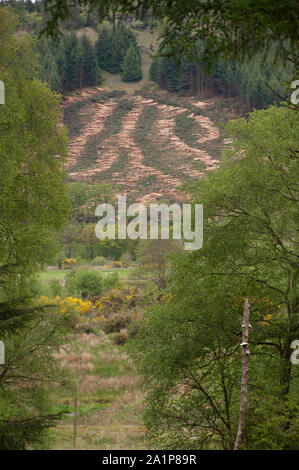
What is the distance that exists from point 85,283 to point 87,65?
3053 inches

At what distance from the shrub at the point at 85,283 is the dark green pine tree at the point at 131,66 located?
8462cm

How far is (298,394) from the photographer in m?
8.44

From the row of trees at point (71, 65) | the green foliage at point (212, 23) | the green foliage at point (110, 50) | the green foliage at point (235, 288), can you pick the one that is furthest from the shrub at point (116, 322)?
the green foliage at point (110, 50)

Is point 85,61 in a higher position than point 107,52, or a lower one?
lower

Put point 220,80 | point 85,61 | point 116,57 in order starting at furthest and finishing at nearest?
point 116,57
point 85,61
point 220,80

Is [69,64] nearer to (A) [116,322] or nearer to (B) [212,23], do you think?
(A) [116,322]

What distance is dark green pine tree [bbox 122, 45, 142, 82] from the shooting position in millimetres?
107312

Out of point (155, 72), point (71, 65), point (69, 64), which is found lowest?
point (155, 72)

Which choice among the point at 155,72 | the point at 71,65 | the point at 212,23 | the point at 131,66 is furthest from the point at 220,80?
the point at 212,23

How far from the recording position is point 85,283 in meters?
32.8

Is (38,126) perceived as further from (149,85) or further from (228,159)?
(149,85)

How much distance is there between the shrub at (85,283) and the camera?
3253 cm

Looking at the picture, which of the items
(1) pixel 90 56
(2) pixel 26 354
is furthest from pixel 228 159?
(1) pixel 90 56

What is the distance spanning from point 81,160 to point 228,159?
73163 mm
